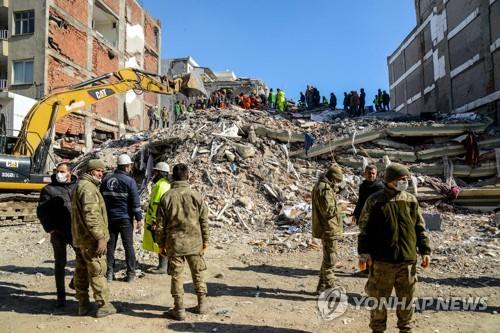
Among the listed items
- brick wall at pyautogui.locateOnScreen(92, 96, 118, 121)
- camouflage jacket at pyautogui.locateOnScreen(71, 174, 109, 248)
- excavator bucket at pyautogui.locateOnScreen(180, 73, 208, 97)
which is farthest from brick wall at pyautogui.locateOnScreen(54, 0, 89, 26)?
camouflage jacket at pyautogui.locateOnScreen(71, 174, 109, 248)

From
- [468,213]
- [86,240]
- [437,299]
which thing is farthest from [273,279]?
[468,213]

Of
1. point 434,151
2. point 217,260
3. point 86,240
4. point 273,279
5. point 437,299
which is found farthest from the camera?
point 434,151

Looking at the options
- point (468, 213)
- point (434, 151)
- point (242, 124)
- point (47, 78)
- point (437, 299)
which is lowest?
point (437, 299)

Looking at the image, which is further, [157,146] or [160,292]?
[157,146]

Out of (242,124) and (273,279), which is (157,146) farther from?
(273,279)

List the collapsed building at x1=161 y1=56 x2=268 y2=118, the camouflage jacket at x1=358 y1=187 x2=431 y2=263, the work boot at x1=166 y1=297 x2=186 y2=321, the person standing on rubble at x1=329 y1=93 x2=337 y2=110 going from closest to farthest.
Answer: the camouflage jacket at x1=358 y1=187 x2=431 y2=263, the work boot at x1=166 y1=297 x2=186 y2=321, the person standing on rubble at x1=329 y1=93 x2=337 y2=110, the collapsed building at x1=161 y1=56 x2=268 y2=118

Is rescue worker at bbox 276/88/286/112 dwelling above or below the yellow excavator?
above

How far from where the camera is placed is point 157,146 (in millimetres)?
13305

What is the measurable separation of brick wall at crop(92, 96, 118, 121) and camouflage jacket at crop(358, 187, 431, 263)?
24472 millimetres

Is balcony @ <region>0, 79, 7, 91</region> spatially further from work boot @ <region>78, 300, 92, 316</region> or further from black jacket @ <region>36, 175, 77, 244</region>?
work boot @ <region>78, 300, 92, 316</region>

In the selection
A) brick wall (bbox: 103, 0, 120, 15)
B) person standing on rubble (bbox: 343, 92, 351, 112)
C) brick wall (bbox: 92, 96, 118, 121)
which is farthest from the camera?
brick wall (bbox: 103, 0, 120, 15)

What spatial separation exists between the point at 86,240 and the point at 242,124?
1002 cm

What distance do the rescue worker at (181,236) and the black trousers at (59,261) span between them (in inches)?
50.9

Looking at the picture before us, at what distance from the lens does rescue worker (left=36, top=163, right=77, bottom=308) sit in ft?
14.9
